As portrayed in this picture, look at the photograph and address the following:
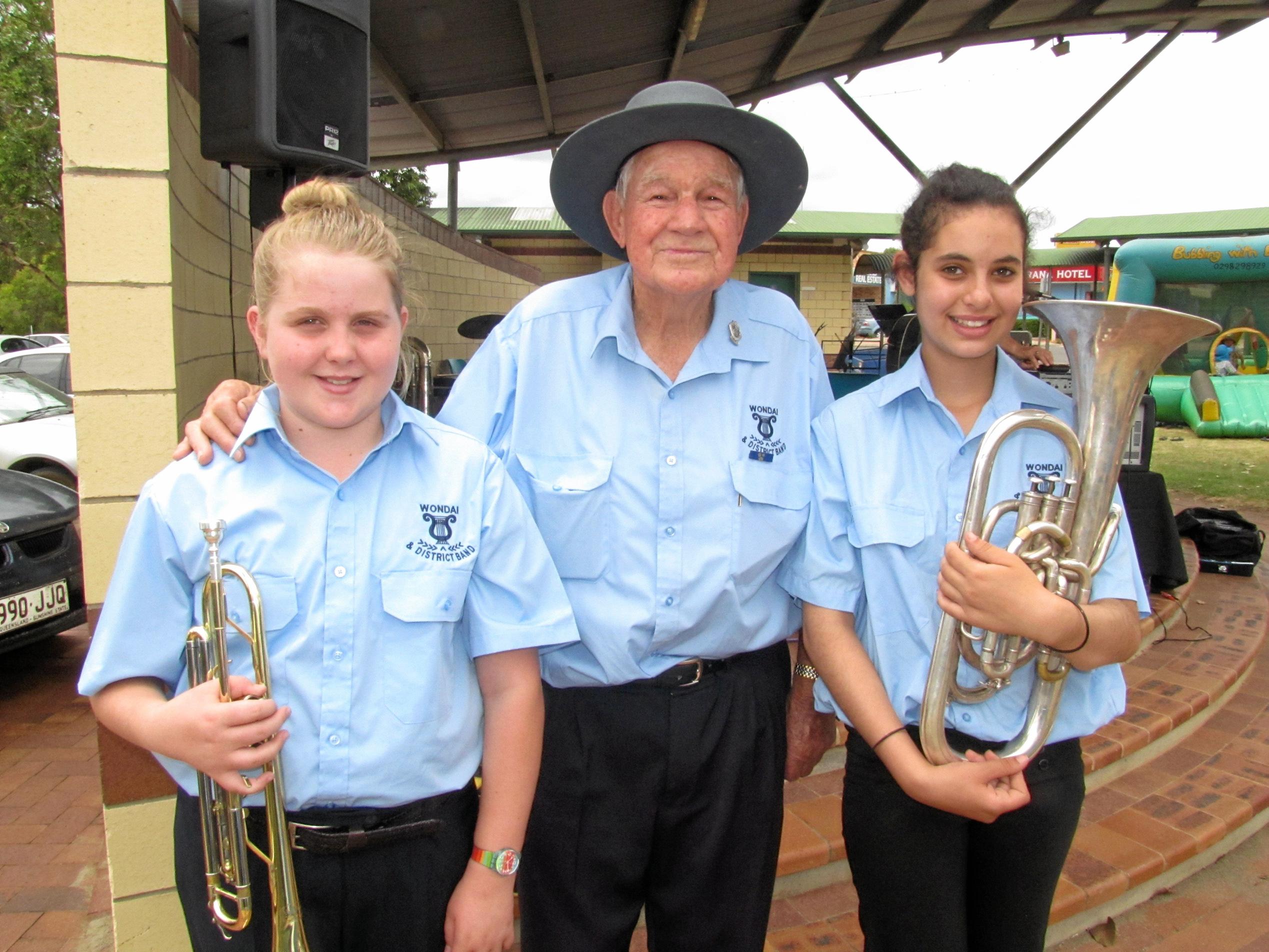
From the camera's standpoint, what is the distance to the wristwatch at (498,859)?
60.8 inches

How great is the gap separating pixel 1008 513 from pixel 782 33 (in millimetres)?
5963

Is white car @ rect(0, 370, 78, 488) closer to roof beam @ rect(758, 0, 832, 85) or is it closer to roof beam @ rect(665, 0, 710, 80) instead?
roof beam @ rect(665, 0, 710, 80)

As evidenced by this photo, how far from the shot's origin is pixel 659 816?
188 cm

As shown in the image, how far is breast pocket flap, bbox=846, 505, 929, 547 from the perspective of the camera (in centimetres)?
174

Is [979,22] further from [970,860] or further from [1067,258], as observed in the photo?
[1067,258]

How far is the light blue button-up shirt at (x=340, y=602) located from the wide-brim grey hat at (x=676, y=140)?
0.79 m

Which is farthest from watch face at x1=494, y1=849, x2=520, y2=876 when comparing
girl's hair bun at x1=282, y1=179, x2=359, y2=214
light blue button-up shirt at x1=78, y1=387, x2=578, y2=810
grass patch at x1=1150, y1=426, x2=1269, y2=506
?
grass patch at x1=1150, y1=426, x2=1269, y2=506

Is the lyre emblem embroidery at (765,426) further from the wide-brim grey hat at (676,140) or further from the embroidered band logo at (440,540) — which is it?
the embroidered band logo at (440,540)

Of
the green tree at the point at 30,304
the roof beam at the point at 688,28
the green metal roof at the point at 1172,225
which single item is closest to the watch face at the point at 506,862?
the roof beam at the point at 688,28

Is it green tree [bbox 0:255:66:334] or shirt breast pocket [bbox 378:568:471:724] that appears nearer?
shirt breast pocket [bbox 378:568:471:724]

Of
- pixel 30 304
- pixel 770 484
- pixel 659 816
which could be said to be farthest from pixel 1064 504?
pixel 30 304

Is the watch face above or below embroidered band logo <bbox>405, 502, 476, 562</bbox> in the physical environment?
below

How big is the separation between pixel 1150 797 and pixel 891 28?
581 cm

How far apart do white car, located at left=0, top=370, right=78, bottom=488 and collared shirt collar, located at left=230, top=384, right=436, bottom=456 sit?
7.00 meters
